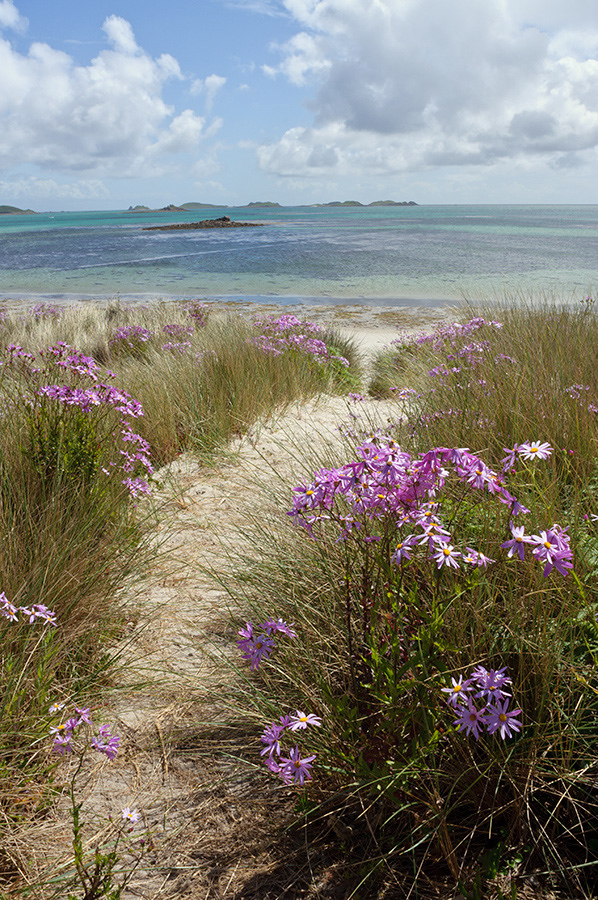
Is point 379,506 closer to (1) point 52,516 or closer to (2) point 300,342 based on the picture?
(1) point 52,516

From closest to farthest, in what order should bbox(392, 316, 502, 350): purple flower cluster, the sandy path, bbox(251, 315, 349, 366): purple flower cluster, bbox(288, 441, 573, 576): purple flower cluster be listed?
bbox(288, 441, 573, 576): purple flower cluster, the sandy path, bbox(392, 316, 502, 350): purple flower cluster, bbox(251, 315, 349, 366): purple flower cluster

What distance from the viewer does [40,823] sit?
1.86 m

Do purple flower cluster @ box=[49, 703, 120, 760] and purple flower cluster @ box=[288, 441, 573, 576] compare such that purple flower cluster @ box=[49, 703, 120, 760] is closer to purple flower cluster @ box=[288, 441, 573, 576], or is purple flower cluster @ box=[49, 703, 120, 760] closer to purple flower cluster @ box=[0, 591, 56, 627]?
purple flower cluster @ box=[0, 591, 56, 627]

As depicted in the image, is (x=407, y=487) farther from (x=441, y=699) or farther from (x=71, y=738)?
(x=71, y=738)

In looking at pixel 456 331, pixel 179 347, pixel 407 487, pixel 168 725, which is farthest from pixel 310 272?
pixel 407 487

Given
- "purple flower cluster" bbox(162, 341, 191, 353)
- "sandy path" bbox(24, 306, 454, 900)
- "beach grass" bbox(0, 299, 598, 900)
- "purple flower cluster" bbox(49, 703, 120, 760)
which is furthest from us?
"purple flower cluster" bbox(162, 341, 191, 353)

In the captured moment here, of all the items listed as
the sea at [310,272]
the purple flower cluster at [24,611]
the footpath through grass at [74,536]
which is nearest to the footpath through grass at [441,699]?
the footpath through grass at [74,536]

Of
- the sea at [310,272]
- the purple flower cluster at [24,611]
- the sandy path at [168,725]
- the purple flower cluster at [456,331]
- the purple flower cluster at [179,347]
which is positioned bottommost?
the sandy path at [168,725]

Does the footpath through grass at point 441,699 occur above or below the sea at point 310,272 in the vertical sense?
below

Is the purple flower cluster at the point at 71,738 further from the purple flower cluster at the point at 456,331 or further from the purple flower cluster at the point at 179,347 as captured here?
the purple flower cluster at the point at 179,347

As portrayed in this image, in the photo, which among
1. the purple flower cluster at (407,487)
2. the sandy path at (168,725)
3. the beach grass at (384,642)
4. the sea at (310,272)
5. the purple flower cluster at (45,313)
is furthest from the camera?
the sea at (310,272)

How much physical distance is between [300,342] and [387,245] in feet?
138

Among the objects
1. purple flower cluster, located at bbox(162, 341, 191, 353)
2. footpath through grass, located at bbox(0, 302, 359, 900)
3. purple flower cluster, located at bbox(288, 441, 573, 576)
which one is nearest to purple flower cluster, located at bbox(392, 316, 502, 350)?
footpath through grass, located at bbox(0, 302, 359, 900)

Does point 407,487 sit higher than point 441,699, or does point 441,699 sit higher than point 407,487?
point 407,487
